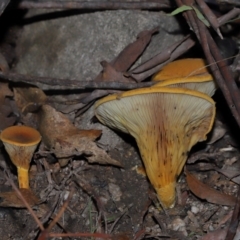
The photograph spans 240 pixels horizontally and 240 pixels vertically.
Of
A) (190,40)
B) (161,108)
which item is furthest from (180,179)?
(190,40)

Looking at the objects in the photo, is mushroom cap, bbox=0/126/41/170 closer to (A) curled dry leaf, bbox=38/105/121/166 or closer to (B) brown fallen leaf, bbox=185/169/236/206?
(A) curled dry leaf, bbox=38/105/121/166

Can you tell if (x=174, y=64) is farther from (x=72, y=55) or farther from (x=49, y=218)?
(x=49, y=218)

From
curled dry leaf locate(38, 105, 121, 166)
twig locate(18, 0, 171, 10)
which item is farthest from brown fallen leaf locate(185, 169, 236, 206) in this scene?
twig locate(18, 0, 171, 10)

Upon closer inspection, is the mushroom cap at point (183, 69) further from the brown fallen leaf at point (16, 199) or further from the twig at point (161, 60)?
the brown fallen leaf at point (16, 199)

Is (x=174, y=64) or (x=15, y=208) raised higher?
(x=174, y=64)

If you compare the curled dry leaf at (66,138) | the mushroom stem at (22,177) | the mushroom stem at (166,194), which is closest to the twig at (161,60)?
the curled dry leaf at (66,138)

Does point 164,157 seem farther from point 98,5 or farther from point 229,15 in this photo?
point 98,5
